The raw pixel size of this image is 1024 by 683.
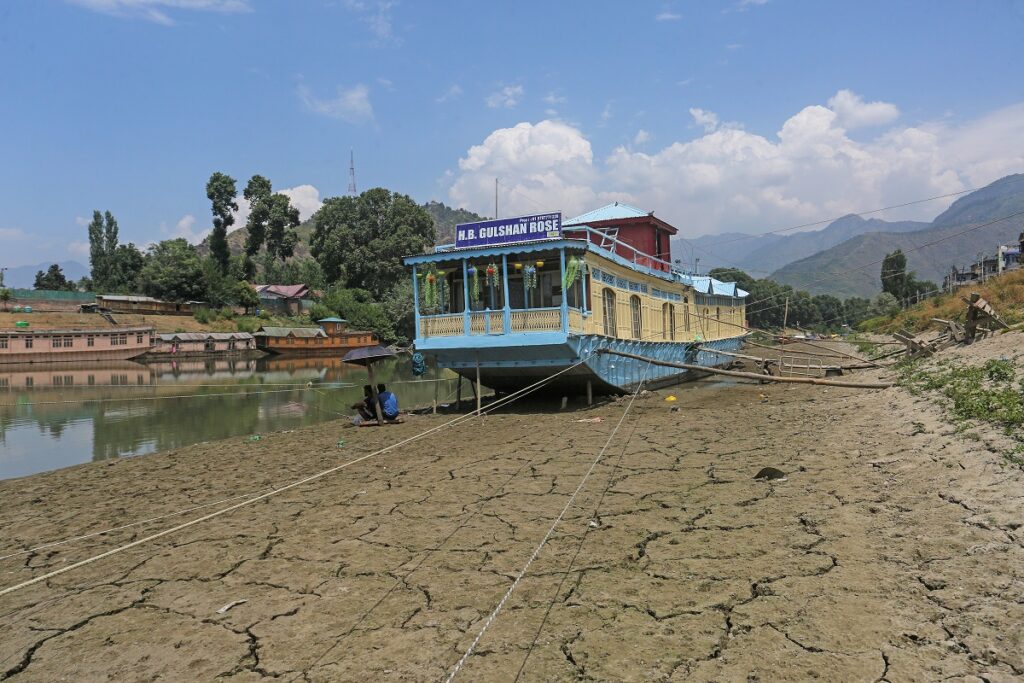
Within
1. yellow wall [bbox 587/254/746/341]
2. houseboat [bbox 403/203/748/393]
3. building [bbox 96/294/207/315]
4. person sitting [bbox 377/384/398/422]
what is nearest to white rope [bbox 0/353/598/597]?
houseboat [bbox 403/203/748/393]

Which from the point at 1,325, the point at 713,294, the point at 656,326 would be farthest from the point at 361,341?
the point at 656,326

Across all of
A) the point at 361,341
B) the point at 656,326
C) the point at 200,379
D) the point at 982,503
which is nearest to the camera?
the point at 982,503

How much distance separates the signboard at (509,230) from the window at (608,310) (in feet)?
8.46

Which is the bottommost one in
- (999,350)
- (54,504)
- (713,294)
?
(54,504)

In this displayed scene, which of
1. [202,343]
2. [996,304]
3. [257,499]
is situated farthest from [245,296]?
[257,499]

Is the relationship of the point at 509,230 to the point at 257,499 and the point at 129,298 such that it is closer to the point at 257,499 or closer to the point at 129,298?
the point at 257,499

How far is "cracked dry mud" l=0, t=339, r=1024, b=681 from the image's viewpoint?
330 cm

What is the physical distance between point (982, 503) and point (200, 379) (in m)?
33.9

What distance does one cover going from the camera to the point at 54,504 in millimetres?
7918

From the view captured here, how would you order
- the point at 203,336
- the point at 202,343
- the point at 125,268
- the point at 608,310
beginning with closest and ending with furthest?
1. the point at 608,310
2. the point at 203,336
3. the point at 202,343
4. the point at 125,268

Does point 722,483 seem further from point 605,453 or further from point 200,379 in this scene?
point 200,379

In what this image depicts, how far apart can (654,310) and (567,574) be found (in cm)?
1581

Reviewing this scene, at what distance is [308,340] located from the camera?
52188 millimetres

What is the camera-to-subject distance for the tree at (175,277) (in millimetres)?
57875
